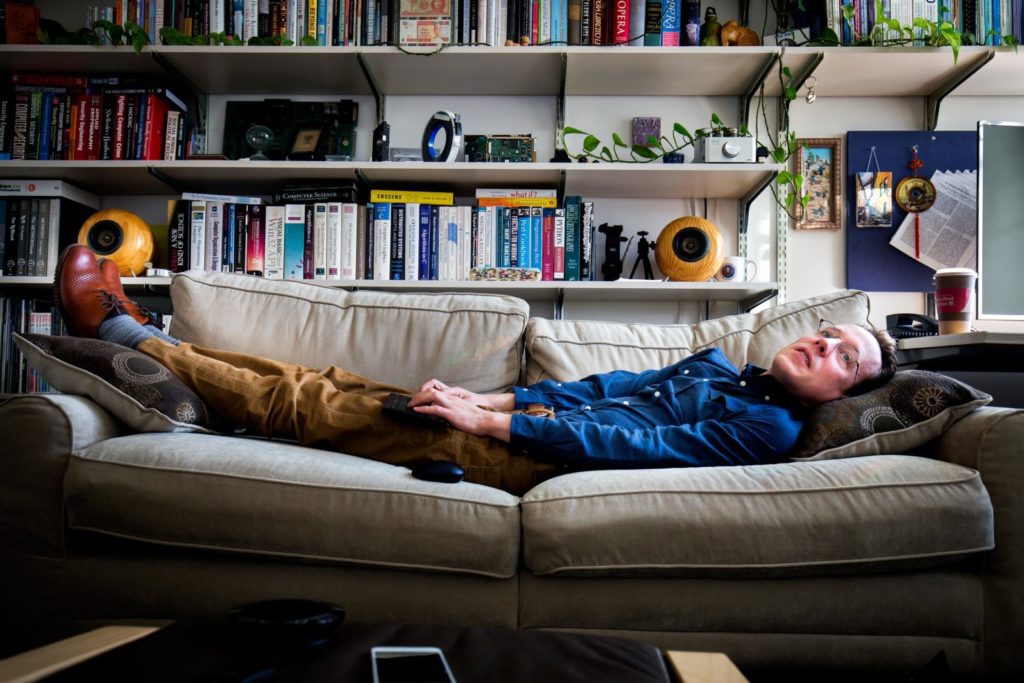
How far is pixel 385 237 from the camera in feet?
8.16

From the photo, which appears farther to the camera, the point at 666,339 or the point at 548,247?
the point at 548,247

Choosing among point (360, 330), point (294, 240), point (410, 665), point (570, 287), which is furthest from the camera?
point (294, 240)

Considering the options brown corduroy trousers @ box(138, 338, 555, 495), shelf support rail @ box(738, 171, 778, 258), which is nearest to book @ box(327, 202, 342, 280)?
brown corduroy trousers @ box(138, 338, 555, 495)

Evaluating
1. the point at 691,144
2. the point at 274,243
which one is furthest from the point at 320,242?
the point at 691,144

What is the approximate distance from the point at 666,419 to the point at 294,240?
60.0 inches

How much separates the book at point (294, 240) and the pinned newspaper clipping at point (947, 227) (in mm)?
2122

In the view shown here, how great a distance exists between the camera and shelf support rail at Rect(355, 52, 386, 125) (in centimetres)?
247

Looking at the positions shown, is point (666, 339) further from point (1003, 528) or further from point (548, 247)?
point (1003, 528)

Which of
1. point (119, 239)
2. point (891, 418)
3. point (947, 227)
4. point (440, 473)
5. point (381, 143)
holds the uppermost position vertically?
point (381, 143)

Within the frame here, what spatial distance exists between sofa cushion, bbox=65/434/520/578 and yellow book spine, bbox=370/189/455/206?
56.9 inches

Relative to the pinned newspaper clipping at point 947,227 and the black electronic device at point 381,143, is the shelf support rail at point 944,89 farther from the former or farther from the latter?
the black electronic device at point 381,143

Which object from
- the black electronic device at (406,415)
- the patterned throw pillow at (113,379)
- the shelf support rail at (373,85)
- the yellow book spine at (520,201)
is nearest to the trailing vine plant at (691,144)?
the yellow book spine at (520,201)

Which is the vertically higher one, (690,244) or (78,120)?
(78,120)

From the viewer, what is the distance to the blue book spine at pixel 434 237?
249cm
